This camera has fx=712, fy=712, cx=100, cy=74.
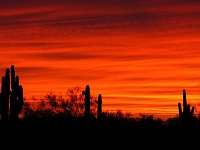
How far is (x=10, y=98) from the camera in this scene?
1072 inches

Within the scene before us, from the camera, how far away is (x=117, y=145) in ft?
92.8

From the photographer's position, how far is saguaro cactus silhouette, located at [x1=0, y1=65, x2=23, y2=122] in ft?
87.4

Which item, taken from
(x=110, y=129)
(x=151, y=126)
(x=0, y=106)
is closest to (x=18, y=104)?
(x=0, y=106)

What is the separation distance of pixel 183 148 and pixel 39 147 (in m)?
5.89

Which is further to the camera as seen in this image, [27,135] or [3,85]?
[27,135]

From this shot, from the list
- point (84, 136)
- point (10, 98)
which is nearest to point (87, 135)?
point (84, 136)

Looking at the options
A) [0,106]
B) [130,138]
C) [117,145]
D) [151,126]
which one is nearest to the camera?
[0,106]

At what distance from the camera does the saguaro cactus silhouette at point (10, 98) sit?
26.6 metres

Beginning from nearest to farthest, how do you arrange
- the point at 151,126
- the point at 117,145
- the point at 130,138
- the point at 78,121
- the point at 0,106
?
1. the point at 0,106
2. the point at 117,145
3. the point at 130,138
4. the point at 78,121
5. the point at 151,126

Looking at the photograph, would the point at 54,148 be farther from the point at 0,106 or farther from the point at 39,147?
the point at 0,106

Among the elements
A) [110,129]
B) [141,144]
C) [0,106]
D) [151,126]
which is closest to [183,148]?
[141,144]

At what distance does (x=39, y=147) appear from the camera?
88.0 ft

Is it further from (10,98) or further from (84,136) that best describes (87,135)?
(10,98)

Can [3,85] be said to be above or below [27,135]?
above
